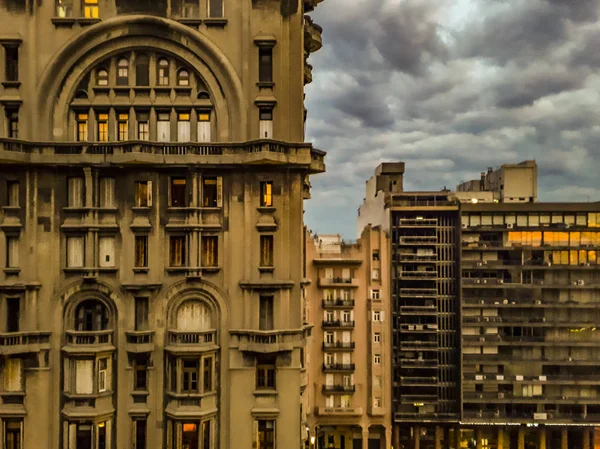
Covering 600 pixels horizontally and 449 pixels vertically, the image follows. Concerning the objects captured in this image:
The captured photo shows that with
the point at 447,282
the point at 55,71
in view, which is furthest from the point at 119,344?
the point at 447,282

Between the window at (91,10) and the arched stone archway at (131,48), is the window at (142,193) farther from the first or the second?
→ the window at (91,10)

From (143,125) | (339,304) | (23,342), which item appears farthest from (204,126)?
(339,304)

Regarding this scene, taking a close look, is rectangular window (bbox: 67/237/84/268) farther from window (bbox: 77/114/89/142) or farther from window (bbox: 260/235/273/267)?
window (bbox: 260/235/273/267)

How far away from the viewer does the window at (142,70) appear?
30.8m

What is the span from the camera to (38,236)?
97.5ft

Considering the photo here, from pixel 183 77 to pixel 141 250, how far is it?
11.8m

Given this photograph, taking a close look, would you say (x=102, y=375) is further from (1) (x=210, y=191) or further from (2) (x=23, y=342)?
(1) (x=210, y=191)

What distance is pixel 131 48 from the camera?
30.7 meters

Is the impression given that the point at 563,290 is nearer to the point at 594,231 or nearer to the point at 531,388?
the point at 594,231

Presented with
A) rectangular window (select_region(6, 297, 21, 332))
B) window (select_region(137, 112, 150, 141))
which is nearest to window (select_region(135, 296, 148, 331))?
rectangular window (select_region(6, 297, 21, 332))

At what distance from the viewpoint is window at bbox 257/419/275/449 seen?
97.9ft

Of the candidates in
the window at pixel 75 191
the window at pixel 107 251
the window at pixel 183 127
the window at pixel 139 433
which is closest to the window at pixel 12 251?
the window at pixel 75 191

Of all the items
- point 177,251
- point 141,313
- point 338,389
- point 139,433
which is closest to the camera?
point 139,433

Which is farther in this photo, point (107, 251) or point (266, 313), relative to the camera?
point (266, 313)
